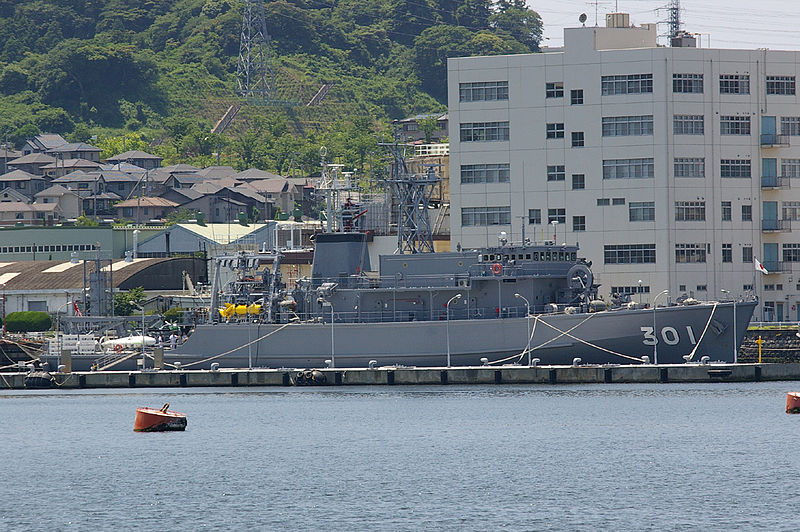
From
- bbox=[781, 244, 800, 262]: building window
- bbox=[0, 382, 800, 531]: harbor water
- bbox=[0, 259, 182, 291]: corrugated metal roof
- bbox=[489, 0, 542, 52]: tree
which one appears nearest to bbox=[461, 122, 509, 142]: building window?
bbox=[781, 244, 800, 262]: building window

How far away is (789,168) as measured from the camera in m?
74.2

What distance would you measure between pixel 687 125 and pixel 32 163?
87859 mm

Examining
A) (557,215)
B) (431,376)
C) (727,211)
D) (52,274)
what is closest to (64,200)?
(52,274)

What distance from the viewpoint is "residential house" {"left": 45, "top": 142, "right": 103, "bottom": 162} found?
145875 millimetres

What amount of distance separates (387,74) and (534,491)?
147832 mm

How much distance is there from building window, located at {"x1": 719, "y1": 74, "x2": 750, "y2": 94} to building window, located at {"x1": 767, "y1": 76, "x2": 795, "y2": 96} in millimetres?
1279

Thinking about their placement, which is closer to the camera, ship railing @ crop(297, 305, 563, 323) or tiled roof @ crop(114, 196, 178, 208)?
ship railing @ crop(297, 305, 563, 323)

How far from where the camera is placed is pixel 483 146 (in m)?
74.8

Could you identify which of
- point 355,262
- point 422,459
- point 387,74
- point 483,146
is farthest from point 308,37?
point 422,459

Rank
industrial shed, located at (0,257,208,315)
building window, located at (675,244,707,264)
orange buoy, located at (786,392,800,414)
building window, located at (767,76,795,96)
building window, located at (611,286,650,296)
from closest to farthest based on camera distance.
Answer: orange buoy, located at (786,392,800,414)
building window, located at (611,286,650,296)
building window, located at (675,244,707,264)
building window, located at (767,76,795,96)
industrial shed, located at (0,257,208,315)

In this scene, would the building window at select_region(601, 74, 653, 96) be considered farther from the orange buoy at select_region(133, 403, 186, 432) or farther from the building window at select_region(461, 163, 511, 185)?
the orange buoy at select_region(133, 403, 186, 432)

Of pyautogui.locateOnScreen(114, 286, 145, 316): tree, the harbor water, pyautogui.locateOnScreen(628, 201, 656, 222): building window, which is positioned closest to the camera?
the harbor water

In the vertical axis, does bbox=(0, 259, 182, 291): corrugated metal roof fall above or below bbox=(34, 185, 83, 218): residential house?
below

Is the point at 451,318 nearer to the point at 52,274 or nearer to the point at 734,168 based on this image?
the point at 734,168
